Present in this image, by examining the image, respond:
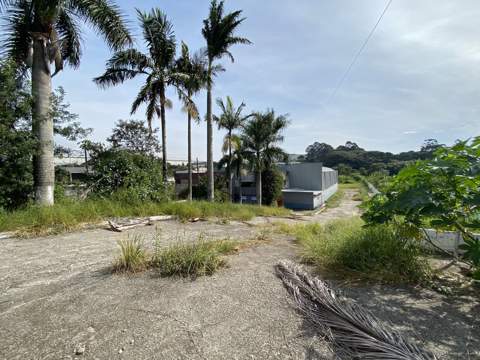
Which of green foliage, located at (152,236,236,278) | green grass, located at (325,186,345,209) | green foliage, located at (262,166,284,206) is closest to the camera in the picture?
green foliage, located at (152,236,236,278)

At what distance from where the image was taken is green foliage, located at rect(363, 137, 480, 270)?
2047mm

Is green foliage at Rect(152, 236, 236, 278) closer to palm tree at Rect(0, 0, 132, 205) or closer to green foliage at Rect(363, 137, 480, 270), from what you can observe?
green foliage at Rect(363, 137, 480, 270)

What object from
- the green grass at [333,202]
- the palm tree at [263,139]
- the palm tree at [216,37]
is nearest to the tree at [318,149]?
the green grass at [333,202]

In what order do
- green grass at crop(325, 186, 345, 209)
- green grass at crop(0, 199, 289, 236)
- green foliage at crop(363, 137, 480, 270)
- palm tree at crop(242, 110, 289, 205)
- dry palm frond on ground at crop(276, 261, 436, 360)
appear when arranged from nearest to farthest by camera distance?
dry palm frond on ground at crop(276, 261, 436, 360) < green foliage at crop(363, 137, 480, 270) < green grass at crop(0, 199, 289, 236) < palm tree at crop(242, 110, 289, 205) < green grass at crop(325, 186, 345, 209)

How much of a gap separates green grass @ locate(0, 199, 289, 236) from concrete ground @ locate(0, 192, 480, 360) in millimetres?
2307

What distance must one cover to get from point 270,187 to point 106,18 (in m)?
17.1

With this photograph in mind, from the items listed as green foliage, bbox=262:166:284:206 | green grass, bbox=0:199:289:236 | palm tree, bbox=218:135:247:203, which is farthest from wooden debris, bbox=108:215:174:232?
green foliage, bbox=262:166:284:206

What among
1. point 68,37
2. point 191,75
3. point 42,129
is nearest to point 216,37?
point 191,75

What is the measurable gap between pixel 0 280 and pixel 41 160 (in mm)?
4258

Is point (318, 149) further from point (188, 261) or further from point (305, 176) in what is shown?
point (188, 261)

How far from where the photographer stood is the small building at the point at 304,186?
2339 cm

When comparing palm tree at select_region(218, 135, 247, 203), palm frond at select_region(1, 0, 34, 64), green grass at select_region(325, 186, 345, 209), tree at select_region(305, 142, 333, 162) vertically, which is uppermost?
tree at select_region(305, 142, 333, 162)

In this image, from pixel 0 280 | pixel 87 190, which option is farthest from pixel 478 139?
pixel 87 190

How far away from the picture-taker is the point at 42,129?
6121 millimetres
